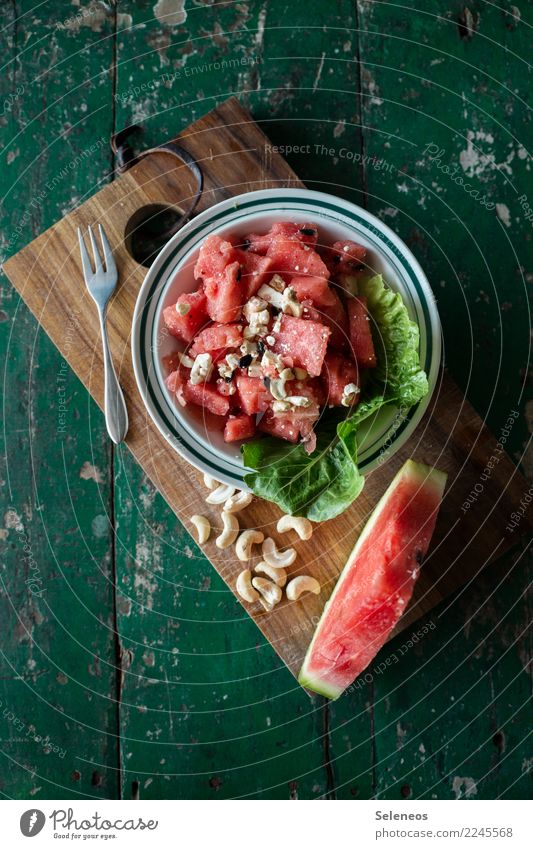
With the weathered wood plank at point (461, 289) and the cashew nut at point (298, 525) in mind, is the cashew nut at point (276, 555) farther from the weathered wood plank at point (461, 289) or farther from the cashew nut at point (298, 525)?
the weathered wood plank at point (461, 289)

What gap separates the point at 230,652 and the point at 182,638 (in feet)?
0.55

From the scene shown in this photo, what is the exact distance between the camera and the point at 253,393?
209 centimetres

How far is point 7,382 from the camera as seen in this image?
8.69ft

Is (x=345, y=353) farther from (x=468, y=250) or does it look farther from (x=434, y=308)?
(x=468, y=250)

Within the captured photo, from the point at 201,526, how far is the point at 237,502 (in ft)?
0.45

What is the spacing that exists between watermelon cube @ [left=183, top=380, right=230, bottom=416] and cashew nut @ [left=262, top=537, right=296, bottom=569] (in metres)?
0.47

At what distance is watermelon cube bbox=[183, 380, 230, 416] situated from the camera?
2.13 meters

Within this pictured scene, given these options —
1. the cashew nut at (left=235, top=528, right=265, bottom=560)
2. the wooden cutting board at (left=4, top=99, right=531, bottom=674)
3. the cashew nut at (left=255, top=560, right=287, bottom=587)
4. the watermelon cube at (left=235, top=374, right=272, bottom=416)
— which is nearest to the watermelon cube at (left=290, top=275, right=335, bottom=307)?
the watermelon cube at (left=235, top=374, right=272, bottom=416)

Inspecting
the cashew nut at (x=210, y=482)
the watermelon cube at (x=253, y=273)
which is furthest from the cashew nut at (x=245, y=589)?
the watermelon cube at (x=253, y=273)

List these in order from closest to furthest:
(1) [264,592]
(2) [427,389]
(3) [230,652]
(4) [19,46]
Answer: (2) [427,389] < (1) [264,592] < (3) [230,652] < (4) [19,46]

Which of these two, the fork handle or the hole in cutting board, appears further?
the hole in cutting board

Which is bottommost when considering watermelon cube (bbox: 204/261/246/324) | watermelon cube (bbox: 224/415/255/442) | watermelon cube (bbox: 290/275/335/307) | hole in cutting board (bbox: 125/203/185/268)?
watermelon cube (bbox: 224/415/255/442)

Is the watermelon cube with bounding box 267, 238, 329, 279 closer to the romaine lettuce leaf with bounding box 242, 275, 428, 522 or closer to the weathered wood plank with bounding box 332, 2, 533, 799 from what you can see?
the romaine lettuce leaf with bounding box 242, 275, 428, 522
